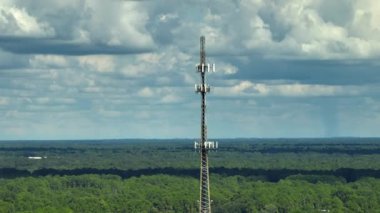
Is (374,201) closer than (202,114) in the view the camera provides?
No

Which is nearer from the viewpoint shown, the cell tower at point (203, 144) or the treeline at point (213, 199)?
the cell tower at point (203, 144)

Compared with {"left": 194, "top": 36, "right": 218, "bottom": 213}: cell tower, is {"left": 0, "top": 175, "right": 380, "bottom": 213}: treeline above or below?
below

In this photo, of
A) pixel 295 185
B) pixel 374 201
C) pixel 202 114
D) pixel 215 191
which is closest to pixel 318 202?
pixel 374 201

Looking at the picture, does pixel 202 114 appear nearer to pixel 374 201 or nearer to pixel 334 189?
pixel 374 201

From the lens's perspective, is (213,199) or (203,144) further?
(213,199)

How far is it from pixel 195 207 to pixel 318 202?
20970 mm

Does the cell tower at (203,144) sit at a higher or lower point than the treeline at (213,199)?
higher

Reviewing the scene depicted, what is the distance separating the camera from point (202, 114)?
3198 cm

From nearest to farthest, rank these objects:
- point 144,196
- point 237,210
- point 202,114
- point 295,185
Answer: point 202,114
point 237,210
point 144,196
point 295,185

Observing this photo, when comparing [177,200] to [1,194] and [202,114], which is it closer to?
[1,194]

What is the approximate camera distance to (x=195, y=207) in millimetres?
161375

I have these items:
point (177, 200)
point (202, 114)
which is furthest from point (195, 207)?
point (202, 114)

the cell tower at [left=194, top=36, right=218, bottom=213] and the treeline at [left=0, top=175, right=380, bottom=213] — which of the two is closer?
the cell tower at [left=194, top=36, right=218, bottom=213]

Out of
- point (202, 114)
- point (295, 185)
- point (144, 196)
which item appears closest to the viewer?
point (202, 114)
